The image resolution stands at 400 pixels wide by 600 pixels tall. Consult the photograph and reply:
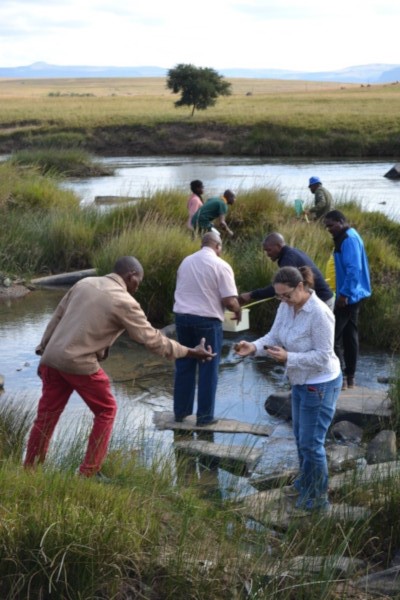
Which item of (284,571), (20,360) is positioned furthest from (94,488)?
(20,360)

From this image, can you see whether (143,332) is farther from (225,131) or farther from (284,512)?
(225,131)

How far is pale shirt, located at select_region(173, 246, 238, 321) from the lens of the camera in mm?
8742

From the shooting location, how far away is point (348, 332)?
9977 millimetres

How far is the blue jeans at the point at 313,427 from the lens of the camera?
659 cm

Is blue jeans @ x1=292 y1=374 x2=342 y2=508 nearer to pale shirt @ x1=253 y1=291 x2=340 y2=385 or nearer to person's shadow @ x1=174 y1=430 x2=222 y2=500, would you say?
pale shirt @ x1=253 y1=291 x2=340 y2=385

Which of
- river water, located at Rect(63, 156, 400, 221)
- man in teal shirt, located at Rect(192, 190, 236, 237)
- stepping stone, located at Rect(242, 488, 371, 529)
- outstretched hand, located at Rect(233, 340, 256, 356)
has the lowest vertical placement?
river water, located at Rect(63, 156, 400, 221)

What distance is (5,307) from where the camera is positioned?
1479 centimetres

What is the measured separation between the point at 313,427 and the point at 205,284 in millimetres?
2442

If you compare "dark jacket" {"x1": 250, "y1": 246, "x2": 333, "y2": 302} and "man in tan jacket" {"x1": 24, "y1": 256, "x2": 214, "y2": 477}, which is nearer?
"man in tan jacket" {"x1": 24, "y1": 256, "x2": 214, "y2": 477}

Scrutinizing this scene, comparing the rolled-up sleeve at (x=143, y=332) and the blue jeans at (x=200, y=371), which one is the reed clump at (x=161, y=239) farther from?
the rolled-up sleeve at (x=143, y=332)

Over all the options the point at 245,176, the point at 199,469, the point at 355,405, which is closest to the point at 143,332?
the point at 199,469

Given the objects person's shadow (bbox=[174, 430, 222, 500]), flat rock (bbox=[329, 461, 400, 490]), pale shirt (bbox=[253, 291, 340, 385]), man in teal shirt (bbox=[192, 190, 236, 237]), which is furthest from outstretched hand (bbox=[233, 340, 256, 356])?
man in teal shirt (bbox=[192, 190, 236, 237])

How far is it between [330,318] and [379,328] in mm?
5862

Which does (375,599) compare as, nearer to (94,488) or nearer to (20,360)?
(94,488)
